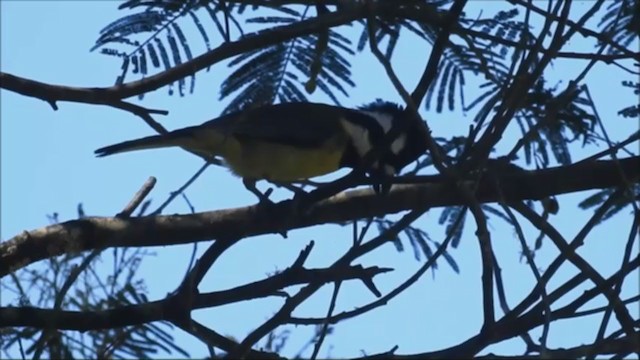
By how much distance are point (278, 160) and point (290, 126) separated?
141 millimetres

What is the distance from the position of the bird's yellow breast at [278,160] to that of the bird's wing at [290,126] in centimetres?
3

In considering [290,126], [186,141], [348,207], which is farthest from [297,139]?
[348,207]

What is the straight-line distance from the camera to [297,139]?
189 inches

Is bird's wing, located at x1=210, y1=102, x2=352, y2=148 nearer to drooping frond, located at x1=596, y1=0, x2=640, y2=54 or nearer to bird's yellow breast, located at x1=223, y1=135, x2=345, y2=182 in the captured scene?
bird's yellow breast, located at x1=223, y1=135, x2=345, y2=182

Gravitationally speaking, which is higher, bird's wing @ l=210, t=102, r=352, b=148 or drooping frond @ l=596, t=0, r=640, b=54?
bird's wing @ l=210, t=102, r=352, b=148

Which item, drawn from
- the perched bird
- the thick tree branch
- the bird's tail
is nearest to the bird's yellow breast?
the perched bird

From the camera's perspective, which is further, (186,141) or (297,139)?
(297,139)

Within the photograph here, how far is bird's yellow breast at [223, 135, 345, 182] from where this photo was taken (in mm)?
4758

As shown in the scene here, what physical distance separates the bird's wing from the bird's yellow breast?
1.0 inches

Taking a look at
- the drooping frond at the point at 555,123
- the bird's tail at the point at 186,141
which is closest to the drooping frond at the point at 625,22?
the drooping frond at the point at 555,123

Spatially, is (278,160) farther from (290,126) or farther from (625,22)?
(625,22)

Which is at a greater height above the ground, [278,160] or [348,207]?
[278,160]

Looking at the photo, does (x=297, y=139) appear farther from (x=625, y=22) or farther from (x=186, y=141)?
(x=625, y=22)

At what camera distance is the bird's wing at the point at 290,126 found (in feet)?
15.2
